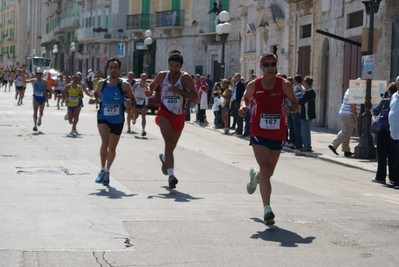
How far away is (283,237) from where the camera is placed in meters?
8.33

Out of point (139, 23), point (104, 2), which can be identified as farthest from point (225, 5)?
point (104, 2)

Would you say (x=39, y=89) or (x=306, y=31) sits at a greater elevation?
(x=306, y=31)

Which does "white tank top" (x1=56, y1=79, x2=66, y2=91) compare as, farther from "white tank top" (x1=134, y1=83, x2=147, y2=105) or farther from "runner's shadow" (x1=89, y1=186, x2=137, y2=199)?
"runner's shadow" (x1=89, y1=186, x2=137, y2=199)

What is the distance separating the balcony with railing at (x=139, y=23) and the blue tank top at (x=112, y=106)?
4570 cm

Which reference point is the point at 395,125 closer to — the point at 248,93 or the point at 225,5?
the point at 248,93

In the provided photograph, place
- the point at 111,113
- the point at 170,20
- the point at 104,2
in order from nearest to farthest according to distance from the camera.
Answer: the point at 111,113 < the point at 170,20 < the point at 104,2

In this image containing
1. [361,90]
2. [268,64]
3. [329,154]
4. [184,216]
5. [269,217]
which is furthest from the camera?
[329,154]

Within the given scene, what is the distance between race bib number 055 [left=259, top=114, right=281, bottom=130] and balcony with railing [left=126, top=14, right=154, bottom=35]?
48913 millimetres

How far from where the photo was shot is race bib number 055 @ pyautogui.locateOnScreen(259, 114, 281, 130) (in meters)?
9.52

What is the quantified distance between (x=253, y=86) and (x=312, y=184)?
171 inches

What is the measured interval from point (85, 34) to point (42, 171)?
62.6 metres

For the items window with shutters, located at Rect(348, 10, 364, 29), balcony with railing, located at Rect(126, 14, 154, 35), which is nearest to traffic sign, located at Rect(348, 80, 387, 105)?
window with shutters, located at Rect(348, 10, 364, 29)

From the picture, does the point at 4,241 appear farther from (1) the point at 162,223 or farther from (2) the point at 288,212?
(2) the point at 288,212

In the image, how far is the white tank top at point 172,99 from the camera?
12.2m
